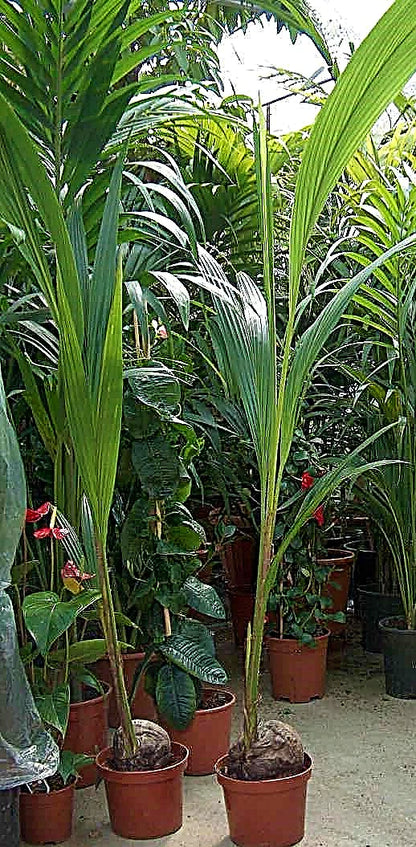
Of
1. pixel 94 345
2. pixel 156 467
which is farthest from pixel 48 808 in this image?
pixel 94 345

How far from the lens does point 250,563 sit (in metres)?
3.09

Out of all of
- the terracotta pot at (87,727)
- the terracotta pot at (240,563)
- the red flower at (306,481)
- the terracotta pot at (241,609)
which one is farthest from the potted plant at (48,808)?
the terracotta pot at (240,563)

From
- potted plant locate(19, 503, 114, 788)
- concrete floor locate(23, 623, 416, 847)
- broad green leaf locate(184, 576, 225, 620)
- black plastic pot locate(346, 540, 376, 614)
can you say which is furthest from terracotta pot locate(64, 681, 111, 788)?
black plastic pot locate(346, 540, 376, 614)

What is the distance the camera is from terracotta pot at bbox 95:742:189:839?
160cm

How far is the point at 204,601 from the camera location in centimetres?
179

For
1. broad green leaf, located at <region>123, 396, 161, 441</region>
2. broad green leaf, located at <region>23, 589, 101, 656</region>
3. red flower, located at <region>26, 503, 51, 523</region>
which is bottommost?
broad green leaf, located at <region>23, 589, 101, 656</region>

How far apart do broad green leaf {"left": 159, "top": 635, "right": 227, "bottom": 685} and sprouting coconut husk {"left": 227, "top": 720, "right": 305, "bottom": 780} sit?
14cm

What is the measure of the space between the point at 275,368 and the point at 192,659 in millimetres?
631

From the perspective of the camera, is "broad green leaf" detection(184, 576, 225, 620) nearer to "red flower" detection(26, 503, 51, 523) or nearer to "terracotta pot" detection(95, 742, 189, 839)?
"terracotta pot" detection(95, 742, 189, 839)

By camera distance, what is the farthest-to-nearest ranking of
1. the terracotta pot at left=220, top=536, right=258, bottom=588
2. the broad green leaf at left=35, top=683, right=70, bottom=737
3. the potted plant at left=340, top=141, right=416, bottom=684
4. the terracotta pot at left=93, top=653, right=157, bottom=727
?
the terracotta pot at left=220, top=536, right=258, bottom=588 → the potted plant at left=340, top=141, right=416, bottom=684 → the terracotta pot at left=93, top=653, right=157, bottom=727 → the broad green leaf at left=35, top=683, right=70, bottom=737

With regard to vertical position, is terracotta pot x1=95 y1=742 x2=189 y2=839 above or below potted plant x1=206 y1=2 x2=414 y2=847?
below

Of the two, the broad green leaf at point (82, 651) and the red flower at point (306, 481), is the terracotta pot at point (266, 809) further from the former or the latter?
the red flower at point (306, 481)

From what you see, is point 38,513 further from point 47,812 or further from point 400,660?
point 400,660

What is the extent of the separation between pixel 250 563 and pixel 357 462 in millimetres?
960
